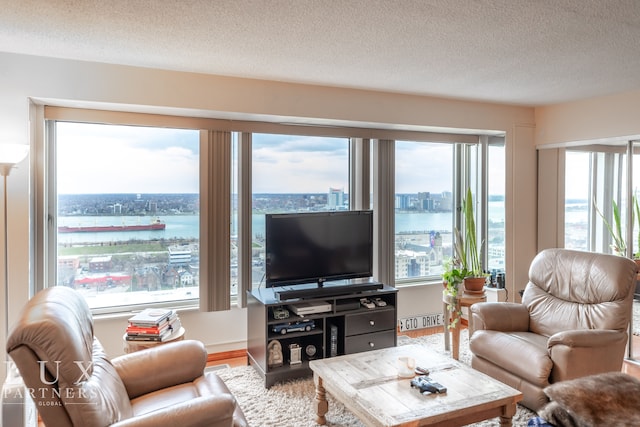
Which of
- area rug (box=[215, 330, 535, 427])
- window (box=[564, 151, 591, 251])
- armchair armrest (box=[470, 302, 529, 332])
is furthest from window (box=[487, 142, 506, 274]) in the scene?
area rug (box=[215, 330, 535, 427])

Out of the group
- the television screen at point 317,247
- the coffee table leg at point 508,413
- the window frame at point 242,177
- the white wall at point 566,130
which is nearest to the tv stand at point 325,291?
the television screen at point 317,247

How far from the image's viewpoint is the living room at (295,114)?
3.00 meters

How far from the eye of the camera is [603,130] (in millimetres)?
4188

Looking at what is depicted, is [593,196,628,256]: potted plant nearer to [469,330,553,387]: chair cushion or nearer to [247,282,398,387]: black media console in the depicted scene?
[469,330,553,387]: chair cushion

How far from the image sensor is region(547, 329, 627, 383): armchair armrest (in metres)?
2.66

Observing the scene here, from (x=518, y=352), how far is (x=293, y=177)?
2452mm

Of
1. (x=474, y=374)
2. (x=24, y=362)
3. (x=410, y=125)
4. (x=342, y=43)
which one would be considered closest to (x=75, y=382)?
(x=24, y=362)

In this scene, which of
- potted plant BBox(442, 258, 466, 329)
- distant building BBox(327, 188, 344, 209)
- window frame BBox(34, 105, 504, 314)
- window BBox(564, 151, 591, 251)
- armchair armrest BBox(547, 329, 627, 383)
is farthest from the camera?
window BBox(564, 151, 591, 251)

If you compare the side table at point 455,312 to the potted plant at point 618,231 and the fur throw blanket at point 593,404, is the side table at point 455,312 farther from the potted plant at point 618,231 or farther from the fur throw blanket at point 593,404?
the fur throw blanket at point 593,404

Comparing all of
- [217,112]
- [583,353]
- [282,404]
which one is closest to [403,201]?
[217,112]

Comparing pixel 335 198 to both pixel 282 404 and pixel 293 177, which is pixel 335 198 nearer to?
pixel 293 177

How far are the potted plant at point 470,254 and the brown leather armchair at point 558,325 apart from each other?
1.91 feet

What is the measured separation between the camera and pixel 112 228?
361 centimetres

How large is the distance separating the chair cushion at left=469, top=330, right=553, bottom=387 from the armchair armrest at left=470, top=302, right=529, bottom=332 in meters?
0.08
